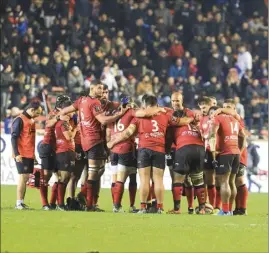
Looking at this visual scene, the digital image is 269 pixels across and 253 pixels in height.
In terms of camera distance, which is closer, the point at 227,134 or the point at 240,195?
the point at 227,134

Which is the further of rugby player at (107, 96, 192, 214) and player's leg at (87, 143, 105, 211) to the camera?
player's leg at (87, 143, 105, 211)

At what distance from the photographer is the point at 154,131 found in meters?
16.2

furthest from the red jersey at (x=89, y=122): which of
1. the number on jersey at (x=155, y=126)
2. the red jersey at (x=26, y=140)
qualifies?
the red jersey at (x=26, y=140)

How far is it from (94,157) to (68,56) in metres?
13.2

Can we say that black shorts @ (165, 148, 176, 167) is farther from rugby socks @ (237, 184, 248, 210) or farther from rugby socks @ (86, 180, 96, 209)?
rugby socks @ (86, 180, 96, 209)

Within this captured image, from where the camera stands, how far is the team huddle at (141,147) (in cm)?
1627

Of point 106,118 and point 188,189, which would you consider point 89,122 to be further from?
point 188,189

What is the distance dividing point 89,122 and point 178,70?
14.9 meters

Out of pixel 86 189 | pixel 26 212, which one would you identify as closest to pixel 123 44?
pixel 86 189

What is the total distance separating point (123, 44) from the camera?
31.4 meters

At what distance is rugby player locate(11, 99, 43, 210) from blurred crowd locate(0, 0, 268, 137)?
9.78 meters

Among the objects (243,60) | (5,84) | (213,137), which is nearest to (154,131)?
(213,137)

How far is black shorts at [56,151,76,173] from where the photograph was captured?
17.0 m

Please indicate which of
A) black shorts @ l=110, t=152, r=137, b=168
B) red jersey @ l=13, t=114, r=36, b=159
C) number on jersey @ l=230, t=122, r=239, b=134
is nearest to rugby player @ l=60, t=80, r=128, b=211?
black shorts @ l=110, t=152, r=137, b=168
